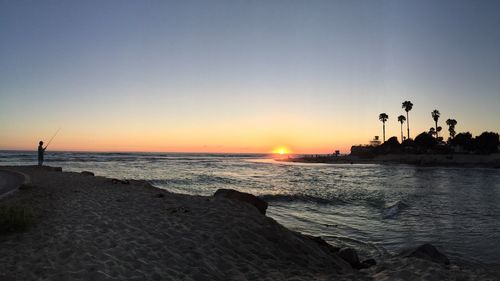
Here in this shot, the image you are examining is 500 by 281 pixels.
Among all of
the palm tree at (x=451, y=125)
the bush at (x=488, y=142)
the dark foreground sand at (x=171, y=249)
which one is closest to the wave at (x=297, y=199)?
the dark foreground sand at (x=171, y=249)

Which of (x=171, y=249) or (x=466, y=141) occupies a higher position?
(x=466, y=141)

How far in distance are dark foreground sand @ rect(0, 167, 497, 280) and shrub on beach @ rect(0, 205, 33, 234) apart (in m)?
0.22

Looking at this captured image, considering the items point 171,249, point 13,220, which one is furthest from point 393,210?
point 13,220

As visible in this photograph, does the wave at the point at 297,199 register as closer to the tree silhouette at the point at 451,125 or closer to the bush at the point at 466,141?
the bush at the point at 466,141

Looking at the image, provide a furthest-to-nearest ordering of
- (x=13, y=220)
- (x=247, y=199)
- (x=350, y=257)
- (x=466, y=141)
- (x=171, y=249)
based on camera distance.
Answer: (x=466, y=141) → (x=247, y=199) → (x=350, y=257) → (x=13, y=220) → (x=171, y=249)

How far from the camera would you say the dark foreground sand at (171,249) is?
6.85 metres

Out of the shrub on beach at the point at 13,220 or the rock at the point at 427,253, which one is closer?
the shrub on beach at the point at 13,220

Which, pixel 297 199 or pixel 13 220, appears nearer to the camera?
pixel 13 220

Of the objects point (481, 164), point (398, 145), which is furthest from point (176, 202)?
point (398, 145)

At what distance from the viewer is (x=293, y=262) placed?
8625 millimetres

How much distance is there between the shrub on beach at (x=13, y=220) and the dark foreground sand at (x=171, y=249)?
0.22 meters

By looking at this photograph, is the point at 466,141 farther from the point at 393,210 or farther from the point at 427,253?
the point at 427,253

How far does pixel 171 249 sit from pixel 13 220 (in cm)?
394

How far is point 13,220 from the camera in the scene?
30.1ft
